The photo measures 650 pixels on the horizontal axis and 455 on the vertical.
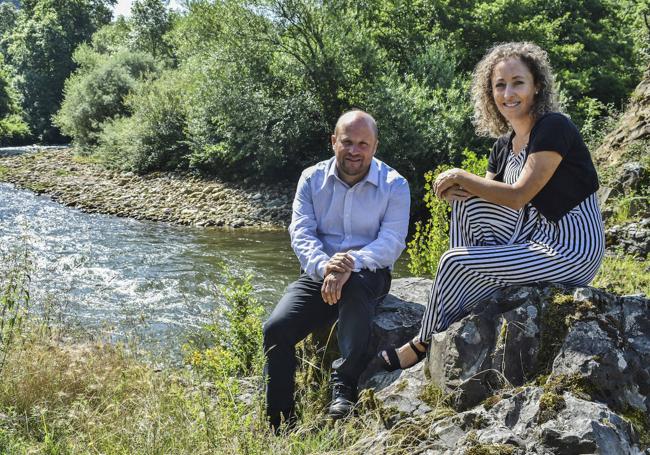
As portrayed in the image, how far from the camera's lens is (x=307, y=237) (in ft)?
14.5

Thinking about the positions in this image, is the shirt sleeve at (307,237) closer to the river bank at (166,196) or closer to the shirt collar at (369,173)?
the shirt collar at (369,173)

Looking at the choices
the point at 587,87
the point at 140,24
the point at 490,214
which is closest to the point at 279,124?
the point at 587,87

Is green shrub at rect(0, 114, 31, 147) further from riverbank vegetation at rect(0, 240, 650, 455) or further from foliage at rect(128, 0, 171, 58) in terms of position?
riverbank vegetation at rect(0, 240, 650, 455)

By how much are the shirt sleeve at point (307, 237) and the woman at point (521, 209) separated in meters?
0.78

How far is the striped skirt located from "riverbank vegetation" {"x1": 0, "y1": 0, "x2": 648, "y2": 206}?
11.9m

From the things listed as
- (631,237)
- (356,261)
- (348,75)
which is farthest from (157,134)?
(356,261)

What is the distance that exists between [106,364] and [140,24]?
52400mm

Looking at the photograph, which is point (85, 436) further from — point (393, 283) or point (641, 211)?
point (641, 211)

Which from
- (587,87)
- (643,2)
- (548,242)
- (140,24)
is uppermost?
(140,24)

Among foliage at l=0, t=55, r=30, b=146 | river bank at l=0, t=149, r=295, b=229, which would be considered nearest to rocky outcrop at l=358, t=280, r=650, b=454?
river bank at l=0, t=149, r=295, b=229

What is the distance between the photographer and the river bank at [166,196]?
17750mm

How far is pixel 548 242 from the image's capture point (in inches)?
138

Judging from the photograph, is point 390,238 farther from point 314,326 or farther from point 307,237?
point 314,326

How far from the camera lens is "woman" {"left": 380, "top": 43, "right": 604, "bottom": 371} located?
3469mm
